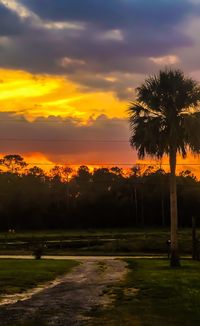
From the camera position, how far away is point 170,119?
3328 cm

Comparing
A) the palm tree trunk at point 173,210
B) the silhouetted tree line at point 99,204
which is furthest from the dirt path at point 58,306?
the silhouetted tree line at point 99,204

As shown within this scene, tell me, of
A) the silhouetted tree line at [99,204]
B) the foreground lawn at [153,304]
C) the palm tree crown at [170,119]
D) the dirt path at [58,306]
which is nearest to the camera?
the dirt path at [58,306]

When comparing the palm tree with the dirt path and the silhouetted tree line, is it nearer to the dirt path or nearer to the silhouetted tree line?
the dirt path

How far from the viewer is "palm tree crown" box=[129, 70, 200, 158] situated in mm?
33156

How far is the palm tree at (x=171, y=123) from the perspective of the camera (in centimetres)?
3319

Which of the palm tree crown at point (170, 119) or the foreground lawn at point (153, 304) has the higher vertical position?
the palm tree crown at point (170, 119)

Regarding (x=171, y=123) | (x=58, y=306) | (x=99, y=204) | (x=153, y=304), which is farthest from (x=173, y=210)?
(x=99, y=204)

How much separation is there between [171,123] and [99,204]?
88173mm

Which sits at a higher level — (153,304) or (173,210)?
(173,210)

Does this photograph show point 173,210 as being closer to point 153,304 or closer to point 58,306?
point 153,304

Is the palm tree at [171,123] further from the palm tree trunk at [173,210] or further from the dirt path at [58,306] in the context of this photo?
the dirt path at [58,306]

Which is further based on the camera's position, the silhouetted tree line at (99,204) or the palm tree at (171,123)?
the silhouetted tree line at (99,204)

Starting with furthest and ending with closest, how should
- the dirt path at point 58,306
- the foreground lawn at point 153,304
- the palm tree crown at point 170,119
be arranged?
the palm tree crown at point 170,119, the foreground lawn at point 153,304, the dirt path at point 58,306

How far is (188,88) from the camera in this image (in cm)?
3366
